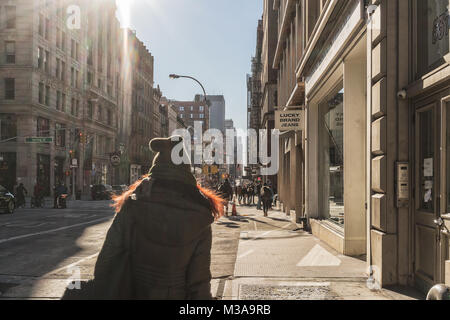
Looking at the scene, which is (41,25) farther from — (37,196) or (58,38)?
(37,196)

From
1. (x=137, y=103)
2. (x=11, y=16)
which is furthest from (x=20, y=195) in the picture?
(x=137, y=103)

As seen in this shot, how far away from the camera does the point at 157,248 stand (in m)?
2.63

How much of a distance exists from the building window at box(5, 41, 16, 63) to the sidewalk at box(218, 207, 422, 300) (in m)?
38.5

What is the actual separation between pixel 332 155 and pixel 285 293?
7.16 meters

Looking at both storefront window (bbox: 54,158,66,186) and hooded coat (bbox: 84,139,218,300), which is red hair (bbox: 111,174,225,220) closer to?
hooded coat (bbox: 84,139,218,300)

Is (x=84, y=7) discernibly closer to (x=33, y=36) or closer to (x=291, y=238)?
(x=33, y=36)

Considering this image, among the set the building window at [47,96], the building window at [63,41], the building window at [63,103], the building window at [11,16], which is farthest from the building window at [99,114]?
the building window at [11,16]

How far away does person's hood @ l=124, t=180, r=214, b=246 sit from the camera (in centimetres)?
262

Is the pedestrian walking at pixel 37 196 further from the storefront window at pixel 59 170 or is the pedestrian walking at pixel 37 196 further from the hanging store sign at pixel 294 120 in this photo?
the hanging store sign at pixel 294 120

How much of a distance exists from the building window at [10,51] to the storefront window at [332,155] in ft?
122

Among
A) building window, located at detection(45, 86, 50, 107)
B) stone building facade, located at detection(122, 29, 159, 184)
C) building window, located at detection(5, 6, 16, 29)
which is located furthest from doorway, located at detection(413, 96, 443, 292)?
stone building facade, located at detection(122, 29, 159, 184)

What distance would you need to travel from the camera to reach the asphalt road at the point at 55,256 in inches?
276

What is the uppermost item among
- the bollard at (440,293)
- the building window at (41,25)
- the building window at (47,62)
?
the building window at (41,25)

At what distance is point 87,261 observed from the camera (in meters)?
9.29
